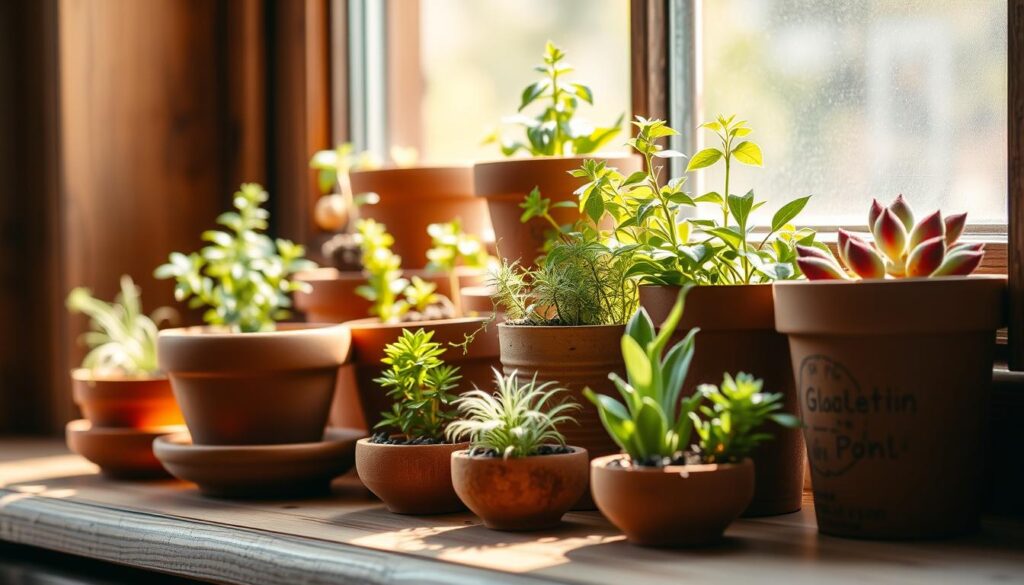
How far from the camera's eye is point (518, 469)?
1017mm

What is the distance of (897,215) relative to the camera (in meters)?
1.05

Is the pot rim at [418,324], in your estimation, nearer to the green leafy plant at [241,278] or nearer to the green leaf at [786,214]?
→ the green leafy plant at [241,278]

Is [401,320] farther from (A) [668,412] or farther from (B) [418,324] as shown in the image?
(A) [668,412]

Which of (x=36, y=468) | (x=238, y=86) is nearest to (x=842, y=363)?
(x=36, y=468)

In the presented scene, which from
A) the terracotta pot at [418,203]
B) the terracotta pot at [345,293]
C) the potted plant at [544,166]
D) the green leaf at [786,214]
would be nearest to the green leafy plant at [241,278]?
the terracotta pot at [345,293]

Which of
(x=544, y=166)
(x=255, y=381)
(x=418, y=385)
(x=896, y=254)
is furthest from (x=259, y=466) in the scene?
(x=896, y=254)

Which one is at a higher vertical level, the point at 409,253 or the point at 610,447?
the point at 409,253

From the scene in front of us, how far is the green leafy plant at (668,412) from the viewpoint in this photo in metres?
0.94

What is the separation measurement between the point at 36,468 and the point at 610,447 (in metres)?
0.83

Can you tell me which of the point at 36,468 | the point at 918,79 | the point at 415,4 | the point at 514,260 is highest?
the point at 415,4

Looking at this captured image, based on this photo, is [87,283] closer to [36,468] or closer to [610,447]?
[36,468]

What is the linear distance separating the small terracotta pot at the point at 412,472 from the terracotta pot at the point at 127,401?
47 cm

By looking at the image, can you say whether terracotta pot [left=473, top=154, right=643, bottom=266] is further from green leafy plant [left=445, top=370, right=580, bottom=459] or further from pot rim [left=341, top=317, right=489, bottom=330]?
green leafy plant [left=445, top=370, right=580, bottom=459]

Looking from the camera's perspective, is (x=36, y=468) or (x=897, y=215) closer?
(x=897, y=215)
